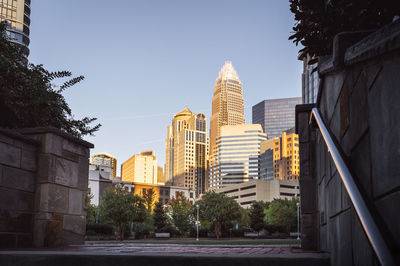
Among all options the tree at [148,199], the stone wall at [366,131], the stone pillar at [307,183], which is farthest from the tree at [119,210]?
the stone wall at [366,131]

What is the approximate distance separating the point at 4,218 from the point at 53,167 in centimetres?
139

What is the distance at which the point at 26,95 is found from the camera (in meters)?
9.76

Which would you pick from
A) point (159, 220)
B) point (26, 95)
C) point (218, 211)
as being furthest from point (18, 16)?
point (26, 95)

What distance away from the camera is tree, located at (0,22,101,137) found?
9.31 meters

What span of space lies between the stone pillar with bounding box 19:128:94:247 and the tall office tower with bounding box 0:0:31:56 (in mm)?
85444

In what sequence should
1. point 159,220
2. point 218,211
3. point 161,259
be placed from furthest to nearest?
point 159,220, point 218,211, point 161,259

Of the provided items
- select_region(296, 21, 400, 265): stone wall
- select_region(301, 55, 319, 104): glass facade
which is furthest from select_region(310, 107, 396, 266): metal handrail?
select_region(301, 55, 319, 104): glass facade

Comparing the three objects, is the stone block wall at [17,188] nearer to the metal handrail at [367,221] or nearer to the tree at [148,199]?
the metal handrail at [367,221]

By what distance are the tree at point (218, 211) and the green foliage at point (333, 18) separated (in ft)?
178

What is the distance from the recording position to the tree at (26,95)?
9312 mm

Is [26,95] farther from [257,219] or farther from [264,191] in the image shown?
[264,191]

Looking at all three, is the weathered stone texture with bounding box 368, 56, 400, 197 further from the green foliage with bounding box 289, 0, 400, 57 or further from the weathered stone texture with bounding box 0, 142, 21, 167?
the weathered stone texture with bounding box 0, 142, 21, 167

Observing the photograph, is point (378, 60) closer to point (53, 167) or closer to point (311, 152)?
point (311, 152)

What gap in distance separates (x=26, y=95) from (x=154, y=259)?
7.06m
